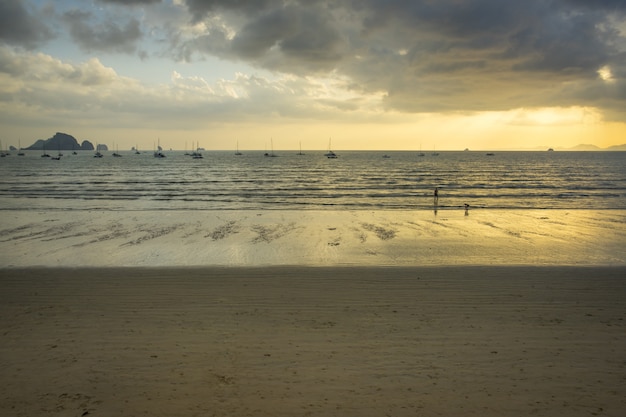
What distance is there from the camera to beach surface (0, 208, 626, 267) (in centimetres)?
1535

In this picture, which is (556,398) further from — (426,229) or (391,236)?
(426,229)

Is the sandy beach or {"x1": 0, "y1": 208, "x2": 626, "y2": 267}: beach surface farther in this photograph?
{"x1": 0, "y1": 208, "x2": 626, "y2": 267}: beach surface

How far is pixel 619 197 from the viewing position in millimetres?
42469

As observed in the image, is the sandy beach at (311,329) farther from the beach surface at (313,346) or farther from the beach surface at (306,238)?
the beach surface at (306,238)

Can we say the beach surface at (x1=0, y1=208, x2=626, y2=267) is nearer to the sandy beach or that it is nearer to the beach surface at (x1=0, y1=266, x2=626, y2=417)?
the sandy beach

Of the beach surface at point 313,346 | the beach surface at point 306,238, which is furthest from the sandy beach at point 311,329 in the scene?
the beach surface at point 306,238

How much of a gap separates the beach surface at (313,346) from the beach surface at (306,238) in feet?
9.25

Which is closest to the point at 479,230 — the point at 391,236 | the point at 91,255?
the point at 391,236

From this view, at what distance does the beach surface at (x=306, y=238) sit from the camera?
15.4 metres

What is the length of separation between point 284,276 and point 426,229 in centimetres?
1221

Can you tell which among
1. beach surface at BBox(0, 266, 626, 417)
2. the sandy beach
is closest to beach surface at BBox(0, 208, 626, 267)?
the sandy beach

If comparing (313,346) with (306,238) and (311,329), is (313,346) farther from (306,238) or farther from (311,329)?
(306,238)

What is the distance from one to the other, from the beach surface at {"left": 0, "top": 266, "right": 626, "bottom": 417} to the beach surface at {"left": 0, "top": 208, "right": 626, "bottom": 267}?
2819 mm

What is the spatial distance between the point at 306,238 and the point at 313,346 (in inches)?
470
